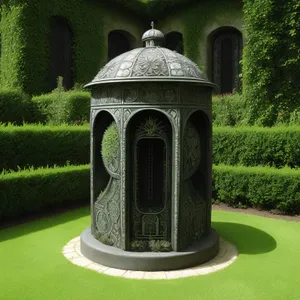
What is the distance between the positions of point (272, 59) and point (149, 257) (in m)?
10.8

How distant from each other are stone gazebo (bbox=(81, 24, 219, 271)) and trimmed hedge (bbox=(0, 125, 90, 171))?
3971 millimetres

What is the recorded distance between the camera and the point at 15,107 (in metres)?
14.4

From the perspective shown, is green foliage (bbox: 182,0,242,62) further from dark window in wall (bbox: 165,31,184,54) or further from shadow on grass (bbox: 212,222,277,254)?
shadow on grass (bbox: 212,222,277,254)

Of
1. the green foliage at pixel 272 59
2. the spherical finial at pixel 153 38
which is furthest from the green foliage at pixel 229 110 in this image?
the spherical finial at pixel 153 38

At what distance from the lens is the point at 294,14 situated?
1223 cm

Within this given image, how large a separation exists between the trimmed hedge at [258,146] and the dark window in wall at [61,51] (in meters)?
10.6

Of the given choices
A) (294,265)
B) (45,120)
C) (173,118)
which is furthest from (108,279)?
(45,120)

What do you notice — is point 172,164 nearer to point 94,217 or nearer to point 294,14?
point 94,217

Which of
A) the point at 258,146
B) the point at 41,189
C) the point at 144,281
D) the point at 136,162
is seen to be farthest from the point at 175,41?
the point at 144,281

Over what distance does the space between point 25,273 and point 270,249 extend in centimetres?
455

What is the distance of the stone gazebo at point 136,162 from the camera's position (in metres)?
5.37

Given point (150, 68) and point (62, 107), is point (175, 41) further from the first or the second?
point (150, 68)

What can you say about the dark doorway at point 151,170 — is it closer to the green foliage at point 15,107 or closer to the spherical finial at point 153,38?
the spherical finial at point 153,38

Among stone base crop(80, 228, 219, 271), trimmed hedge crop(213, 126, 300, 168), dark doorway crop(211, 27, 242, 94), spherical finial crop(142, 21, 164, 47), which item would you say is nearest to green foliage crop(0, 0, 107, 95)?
dark doorway crop(211, 27, 242, 94)
